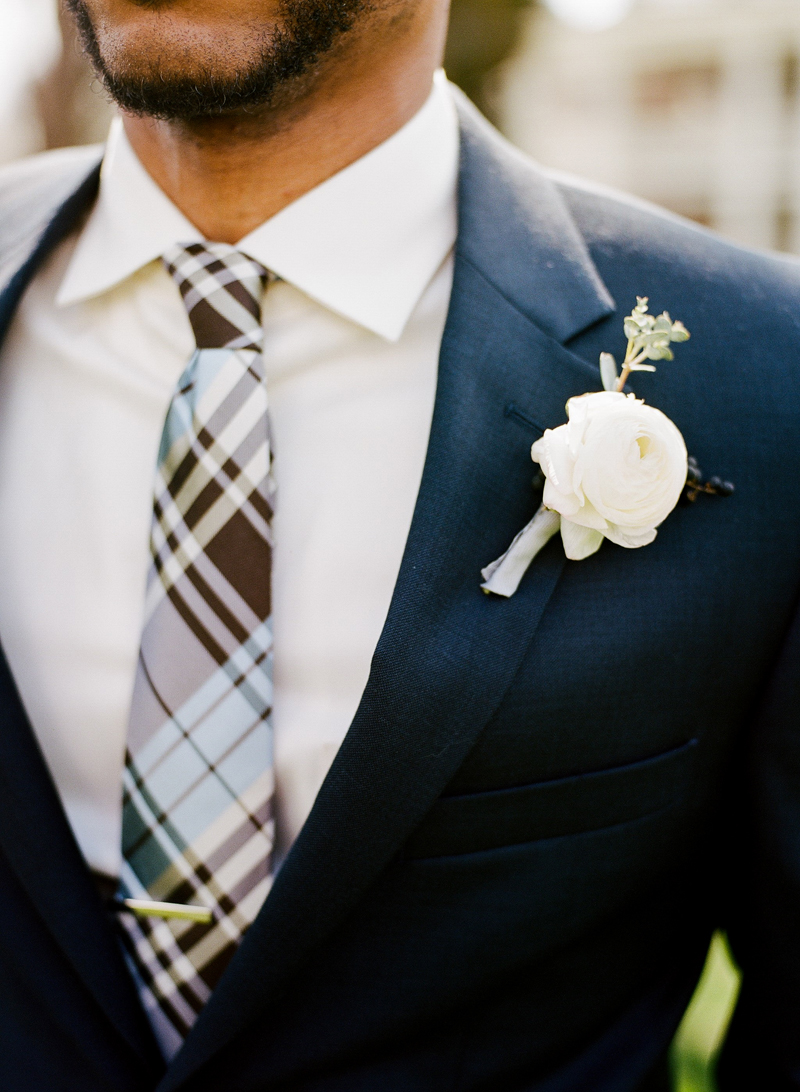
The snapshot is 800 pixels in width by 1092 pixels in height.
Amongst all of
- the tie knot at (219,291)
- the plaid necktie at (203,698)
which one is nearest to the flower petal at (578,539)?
→ the plaid necktie at (203,698)

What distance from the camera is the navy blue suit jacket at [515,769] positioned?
1200mm

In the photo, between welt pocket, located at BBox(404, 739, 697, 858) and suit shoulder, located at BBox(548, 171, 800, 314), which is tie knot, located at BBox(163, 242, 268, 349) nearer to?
suit shoulder, located at BBox(548, 171, 800, 314)

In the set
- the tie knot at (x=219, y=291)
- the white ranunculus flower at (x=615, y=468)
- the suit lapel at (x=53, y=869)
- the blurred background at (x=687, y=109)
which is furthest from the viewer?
the blurred background at (x=687, y=109)

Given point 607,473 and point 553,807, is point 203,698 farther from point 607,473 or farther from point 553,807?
point 607,473

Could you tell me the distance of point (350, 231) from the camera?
1435mm

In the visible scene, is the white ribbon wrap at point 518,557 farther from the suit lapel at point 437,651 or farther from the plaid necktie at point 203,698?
the plaid necktie at point 203,698

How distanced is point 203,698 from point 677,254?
101 cm

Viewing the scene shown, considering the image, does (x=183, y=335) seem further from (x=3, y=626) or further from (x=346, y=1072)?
(x=346, y=1072)

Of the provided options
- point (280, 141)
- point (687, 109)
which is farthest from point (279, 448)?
point (687, 109)

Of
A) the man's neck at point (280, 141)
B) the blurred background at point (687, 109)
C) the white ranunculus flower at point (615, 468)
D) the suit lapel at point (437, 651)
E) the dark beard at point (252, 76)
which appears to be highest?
the dark beard at point (252, 76)

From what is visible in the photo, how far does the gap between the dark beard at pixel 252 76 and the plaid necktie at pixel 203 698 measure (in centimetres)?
29

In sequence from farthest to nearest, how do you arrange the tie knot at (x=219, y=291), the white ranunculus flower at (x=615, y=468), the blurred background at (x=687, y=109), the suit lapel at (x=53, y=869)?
the blurred background at (x=687, y=109)
the tie knot at (x=219, y=291)
the suit lapel at (x=53, y=869)
the white ranunculus flower at (x=615, y=468)

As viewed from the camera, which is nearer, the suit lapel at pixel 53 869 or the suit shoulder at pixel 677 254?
the suit lapel at pixel 53 869

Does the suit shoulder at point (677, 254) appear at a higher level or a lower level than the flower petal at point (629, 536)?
higher
